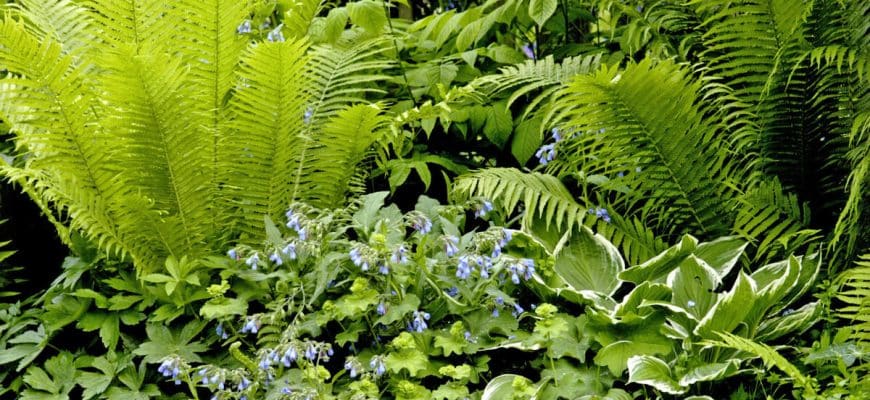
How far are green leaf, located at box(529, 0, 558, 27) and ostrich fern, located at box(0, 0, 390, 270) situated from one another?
1.84 feet

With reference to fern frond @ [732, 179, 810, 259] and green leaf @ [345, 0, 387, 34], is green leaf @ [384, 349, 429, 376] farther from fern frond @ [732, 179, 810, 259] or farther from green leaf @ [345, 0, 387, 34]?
green leaf @ [345, 0, 387, 34]

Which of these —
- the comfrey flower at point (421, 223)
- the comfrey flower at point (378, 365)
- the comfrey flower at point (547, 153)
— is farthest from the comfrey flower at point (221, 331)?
the comfrey flower at point (547, 153)

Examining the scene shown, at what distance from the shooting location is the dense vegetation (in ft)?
7.62

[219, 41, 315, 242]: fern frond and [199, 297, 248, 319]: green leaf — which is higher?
[219, 41, 315, 242]: fern frond

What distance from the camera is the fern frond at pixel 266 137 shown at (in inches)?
101

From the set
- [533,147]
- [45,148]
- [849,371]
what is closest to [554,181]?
[533,147]

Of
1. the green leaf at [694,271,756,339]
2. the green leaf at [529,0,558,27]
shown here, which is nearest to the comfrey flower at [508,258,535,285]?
the green leaf at [694,271,756,339]

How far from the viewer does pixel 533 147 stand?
310 centimetres

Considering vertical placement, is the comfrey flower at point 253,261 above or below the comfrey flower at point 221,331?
above

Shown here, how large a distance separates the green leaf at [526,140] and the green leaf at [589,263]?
44 cm

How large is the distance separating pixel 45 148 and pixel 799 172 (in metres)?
2.27

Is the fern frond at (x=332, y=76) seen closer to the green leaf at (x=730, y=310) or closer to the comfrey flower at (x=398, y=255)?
the comfrey flower at (x=398, y=255)

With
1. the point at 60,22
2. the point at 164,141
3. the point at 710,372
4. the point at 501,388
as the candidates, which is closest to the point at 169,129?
the point at 164,141

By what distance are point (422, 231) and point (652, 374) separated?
2.27 ft
